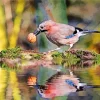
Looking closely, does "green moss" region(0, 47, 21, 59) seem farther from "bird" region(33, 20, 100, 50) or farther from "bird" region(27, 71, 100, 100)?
"bird" region(27, 71, 100, 100)

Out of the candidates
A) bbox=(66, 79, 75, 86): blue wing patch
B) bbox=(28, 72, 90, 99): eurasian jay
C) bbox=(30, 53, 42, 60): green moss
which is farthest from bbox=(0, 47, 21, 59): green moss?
bbox=(66, 79, 75, 86): blue wing patch

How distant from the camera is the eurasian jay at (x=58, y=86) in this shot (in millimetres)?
3620

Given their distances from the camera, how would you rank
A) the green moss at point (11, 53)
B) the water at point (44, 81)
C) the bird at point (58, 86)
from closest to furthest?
1. the water at point (44, 81)
2. the bird at point (58, 86)
3. the green moss at point (11, 53)

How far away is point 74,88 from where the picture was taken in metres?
3.85

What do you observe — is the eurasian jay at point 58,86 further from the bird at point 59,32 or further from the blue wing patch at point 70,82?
the bird at point 59,32

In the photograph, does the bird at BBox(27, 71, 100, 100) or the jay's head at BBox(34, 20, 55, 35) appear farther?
the jay's head at BBox(34, 20, 55, 35)

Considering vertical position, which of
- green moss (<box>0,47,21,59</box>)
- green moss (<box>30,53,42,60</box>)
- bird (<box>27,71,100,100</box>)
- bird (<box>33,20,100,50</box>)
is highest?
bird (<box>33,20,100,50</box>)

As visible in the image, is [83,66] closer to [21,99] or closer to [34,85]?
[34,85]

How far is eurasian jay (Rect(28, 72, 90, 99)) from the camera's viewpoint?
3.62 metres

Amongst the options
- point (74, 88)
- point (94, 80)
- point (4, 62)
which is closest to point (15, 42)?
point (4, 62)

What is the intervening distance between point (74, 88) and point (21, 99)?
0.73m

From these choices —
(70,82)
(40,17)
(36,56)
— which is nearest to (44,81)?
(70,82)

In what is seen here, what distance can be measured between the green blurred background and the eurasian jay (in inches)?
73.6

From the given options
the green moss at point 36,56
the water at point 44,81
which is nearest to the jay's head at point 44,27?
the green moss at point 36,56
